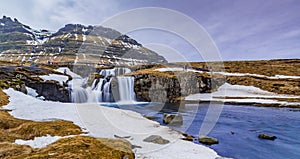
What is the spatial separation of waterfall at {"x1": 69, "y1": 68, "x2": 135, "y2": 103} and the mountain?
78.1 m

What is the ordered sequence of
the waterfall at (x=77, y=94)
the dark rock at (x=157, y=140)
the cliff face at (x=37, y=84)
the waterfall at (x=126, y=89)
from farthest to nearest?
the waterfall at (x=126, y=89)
the waterfall at (x=77, y=94)
the cliff face at (x=37, y=84)
the dark rock at (x=157, y=140)

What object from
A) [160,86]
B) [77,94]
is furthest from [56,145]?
[160,86]

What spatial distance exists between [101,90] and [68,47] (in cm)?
12855

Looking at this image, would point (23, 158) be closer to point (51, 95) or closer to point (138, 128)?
point (138, 128)

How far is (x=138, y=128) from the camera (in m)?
10.8

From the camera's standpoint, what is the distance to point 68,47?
142750 mm

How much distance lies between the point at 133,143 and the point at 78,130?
2.49 m

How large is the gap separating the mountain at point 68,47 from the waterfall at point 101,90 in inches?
3073

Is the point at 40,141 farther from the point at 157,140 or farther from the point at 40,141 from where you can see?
the point at 157,140

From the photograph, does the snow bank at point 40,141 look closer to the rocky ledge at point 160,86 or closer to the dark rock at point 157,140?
the dark rock at point 157,140

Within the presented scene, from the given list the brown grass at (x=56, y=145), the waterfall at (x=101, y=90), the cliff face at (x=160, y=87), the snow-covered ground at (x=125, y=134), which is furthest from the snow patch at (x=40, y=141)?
the cliff face at (x=160, y=87)

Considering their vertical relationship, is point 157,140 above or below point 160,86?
below

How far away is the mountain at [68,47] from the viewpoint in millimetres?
117938

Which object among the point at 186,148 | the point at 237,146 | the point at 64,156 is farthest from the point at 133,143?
the point at 237,146
